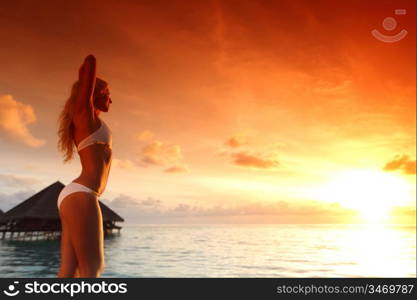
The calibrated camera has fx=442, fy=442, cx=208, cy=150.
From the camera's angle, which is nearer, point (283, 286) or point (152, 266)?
point (283, 286)

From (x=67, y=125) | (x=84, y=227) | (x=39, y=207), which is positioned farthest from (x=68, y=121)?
(x=39, y=207)

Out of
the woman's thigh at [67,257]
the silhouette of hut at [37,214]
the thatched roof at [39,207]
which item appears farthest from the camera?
the silhouette of hut at [37,214]

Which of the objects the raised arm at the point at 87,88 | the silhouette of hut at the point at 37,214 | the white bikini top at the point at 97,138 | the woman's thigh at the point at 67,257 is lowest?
the woman's thigh at the point at 67,257

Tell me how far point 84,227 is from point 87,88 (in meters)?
1.04

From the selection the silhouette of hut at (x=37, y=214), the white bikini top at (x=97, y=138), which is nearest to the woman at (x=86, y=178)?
the white bikini top at (x=97, y=138)

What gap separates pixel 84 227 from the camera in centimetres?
311

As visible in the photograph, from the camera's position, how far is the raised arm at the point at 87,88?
3361mm

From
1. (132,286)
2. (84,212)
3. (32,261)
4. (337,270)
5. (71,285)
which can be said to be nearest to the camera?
(84,212)

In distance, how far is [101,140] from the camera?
334cm

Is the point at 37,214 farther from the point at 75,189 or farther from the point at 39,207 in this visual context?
the point at 75,189

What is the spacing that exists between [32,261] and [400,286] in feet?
116

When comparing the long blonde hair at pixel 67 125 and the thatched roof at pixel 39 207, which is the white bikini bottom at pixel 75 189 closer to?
the long blonde hair at pixel 67 125

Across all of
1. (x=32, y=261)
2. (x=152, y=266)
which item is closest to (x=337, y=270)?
(x=152, y=266)

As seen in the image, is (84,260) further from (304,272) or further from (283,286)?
(304,272)
